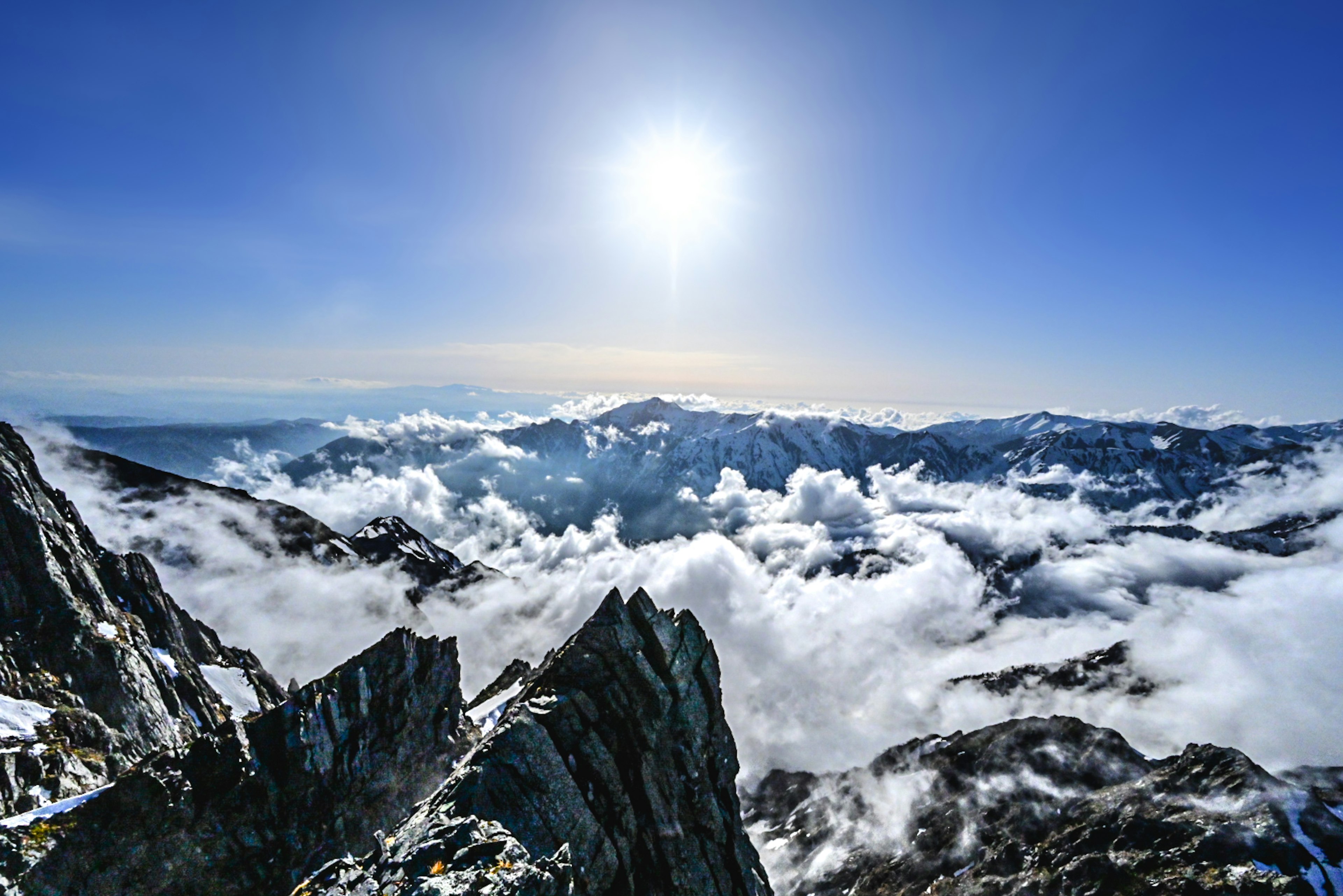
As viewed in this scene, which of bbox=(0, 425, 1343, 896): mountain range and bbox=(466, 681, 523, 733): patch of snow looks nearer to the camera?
bbox=(0, 425, 1343, 896): mountain range

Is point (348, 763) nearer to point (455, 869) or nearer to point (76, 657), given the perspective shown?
point (455, 869)

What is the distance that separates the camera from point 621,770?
3512cm

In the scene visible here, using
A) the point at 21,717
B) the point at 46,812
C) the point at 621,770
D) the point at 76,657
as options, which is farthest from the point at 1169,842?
the point at 76,657

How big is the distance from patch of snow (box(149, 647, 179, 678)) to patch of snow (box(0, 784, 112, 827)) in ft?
166

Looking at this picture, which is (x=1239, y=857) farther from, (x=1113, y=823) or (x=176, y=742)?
(x=176, y=742)

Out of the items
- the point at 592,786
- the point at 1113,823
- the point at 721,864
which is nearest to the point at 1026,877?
the point at 1113,823

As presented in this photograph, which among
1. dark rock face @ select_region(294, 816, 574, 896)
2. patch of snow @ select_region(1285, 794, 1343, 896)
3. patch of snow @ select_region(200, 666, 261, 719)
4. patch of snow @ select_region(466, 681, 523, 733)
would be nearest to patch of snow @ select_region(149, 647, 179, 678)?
patch of snow @ select_region(200, 666, 261, 719)

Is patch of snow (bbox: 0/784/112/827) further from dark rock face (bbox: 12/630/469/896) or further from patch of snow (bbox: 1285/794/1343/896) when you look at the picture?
patch of snow (bbox: 1285/794/1343/896)

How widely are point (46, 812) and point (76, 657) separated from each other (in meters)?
41.7

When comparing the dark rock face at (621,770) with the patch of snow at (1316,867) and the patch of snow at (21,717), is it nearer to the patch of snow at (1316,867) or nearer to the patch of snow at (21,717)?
the patch of snow at (21,717)

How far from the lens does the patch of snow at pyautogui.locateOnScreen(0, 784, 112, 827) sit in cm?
2722

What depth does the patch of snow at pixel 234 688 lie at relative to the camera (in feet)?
281

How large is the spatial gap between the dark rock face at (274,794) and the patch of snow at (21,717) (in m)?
22.1

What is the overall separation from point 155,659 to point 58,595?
12.8 m
